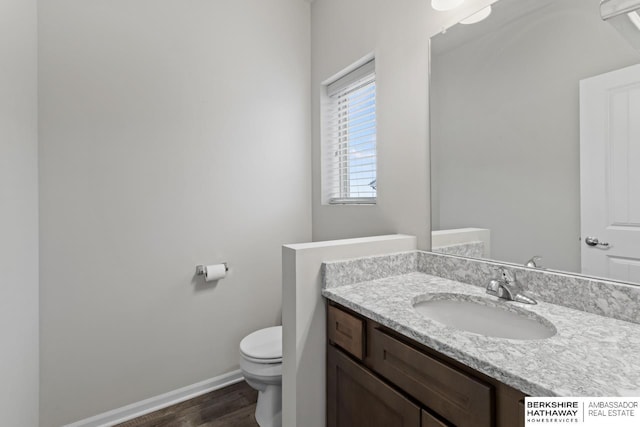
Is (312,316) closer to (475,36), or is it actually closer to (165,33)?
(475,36)

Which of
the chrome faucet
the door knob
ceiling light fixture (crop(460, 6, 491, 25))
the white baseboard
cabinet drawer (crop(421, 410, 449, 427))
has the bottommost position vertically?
the white baseboard

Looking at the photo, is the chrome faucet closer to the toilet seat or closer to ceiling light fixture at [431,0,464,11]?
the toilet seat

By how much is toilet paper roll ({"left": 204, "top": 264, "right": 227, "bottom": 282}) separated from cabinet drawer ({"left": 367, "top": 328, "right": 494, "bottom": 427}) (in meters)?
1.18

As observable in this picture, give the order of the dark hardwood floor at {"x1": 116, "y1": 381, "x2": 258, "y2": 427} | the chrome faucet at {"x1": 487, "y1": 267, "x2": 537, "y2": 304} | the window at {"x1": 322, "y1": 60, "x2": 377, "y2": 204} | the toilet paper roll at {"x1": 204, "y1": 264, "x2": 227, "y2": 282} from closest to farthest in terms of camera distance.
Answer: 1. the chrome faucet at {"x1": 487, "y1": 267, "x2": 537, "y2": 304}
2. the dark hardwood floor at {"x1": 116, "y1": 381, "x2": 258, "y2": 427}
3. the toilet paper roll at {"x1": 204, "y1": 264, "x2": 227, "y2": 282}
4. the window at {"x1": 322, "y1": 60, "x2": 377, "y2": 204}

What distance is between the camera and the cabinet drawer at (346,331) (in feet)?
3.39

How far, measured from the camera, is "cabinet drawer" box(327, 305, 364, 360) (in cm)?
103

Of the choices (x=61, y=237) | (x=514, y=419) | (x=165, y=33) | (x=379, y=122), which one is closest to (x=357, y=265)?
(x=514, y=419)

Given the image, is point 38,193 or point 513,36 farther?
point 38,193

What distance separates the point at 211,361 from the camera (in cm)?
190

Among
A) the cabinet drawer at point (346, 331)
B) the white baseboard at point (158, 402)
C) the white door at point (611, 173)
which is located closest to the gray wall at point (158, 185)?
the white baseboard at point (158, 402)

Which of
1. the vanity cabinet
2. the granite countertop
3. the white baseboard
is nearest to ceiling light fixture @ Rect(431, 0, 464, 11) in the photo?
the granite countertop

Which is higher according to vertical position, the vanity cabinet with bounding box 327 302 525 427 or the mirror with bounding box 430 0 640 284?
the mirror with bounding box 430 0 640 284

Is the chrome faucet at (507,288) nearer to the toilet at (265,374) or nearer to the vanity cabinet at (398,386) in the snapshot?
the vanity cabinet at (398,386)

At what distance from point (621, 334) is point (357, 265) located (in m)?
0.82
